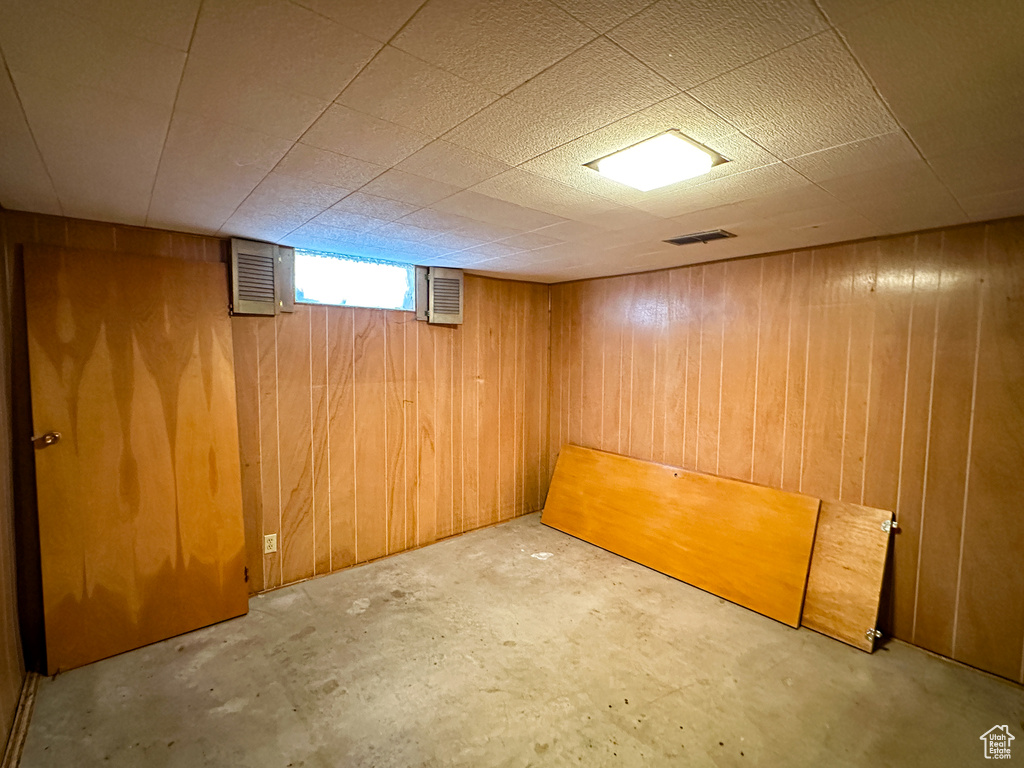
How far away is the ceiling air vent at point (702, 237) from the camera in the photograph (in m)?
2.49

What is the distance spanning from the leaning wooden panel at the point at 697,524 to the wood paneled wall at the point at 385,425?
0.72 meters

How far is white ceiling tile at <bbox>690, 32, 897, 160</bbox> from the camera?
101cm

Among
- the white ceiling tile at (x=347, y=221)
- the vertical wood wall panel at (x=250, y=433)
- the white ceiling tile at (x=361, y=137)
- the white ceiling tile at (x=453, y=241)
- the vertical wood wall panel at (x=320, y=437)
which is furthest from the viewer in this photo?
the vertical wood wall panel at (x=320, y=437)

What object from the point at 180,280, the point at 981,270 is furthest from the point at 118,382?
the point at 981,270

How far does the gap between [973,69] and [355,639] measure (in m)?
3.16

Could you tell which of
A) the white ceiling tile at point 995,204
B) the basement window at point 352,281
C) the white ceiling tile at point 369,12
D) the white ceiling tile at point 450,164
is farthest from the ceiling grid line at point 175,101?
the white ceiling tile at point 995,204

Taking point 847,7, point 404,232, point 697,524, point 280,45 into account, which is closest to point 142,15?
point 280,45

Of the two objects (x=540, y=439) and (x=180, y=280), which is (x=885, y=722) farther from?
(x=180, y=280)

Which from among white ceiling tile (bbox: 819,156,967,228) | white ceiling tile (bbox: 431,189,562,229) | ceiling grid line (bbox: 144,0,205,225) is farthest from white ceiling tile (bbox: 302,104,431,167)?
white ceiling tile (bbox: 819,156,967,228)

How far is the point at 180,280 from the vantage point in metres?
2.53

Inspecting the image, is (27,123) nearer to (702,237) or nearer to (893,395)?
(702,237)

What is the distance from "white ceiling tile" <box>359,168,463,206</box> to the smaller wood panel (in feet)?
9.18

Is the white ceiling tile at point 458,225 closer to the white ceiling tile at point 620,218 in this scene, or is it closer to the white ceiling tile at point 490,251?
the white ceiling tile at point 490,251

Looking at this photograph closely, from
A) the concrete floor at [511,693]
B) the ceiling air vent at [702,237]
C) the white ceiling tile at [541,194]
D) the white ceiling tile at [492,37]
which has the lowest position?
the concrete floor at [511,693]
